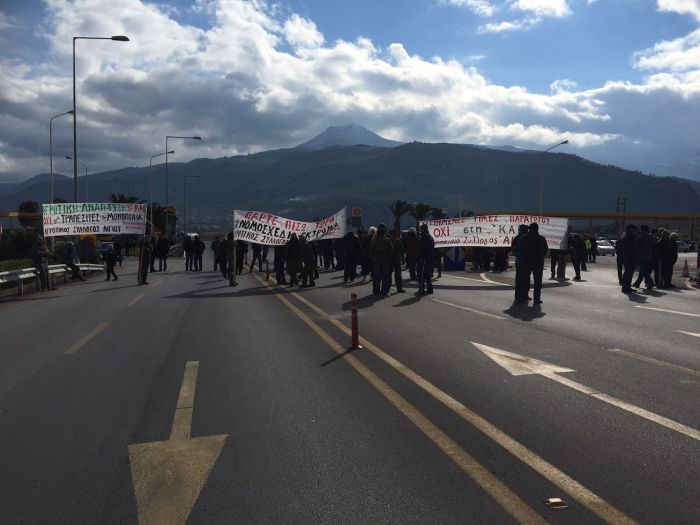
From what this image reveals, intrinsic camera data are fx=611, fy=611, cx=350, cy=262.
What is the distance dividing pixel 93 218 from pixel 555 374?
2078 centimetres

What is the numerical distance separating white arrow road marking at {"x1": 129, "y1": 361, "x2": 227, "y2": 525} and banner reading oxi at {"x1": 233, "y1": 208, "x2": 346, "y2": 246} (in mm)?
17025

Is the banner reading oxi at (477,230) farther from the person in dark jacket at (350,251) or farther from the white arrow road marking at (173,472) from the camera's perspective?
the white arrow road marking at (173,472)

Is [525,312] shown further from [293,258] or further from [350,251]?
[350,251]

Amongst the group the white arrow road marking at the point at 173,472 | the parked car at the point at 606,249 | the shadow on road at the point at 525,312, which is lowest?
the parked car at the point at 606,249

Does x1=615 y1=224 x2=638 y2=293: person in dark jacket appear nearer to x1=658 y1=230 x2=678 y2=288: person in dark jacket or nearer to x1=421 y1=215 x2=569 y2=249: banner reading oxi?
x1=658 y1=230 x2=678 y2=288: person in dark jacket

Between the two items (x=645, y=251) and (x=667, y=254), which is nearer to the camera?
(x=645, y=251)

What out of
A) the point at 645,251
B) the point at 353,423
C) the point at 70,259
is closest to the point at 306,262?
the point at 645,251

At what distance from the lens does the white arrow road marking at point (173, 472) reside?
3738mm

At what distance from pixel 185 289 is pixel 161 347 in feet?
35.3

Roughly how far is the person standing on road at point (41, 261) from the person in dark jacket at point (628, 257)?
1768 centimetres

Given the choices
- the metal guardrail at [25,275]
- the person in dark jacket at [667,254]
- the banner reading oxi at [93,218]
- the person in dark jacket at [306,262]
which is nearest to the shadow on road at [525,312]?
the person in dark jacket at [667,254]

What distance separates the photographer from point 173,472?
432 centimetres

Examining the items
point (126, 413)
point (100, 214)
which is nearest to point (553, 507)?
point (126, 413)

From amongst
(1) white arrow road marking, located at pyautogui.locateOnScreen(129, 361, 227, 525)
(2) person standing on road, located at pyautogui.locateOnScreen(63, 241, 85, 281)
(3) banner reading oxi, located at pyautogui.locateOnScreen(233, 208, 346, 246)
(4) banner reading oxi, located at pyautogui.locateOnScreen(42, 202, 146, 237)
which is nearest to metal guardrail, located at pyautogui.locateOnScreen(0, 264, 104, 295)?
(2) person standing on road, located at pyautogui.locateOnScreen(63, 241, 85, 281)
